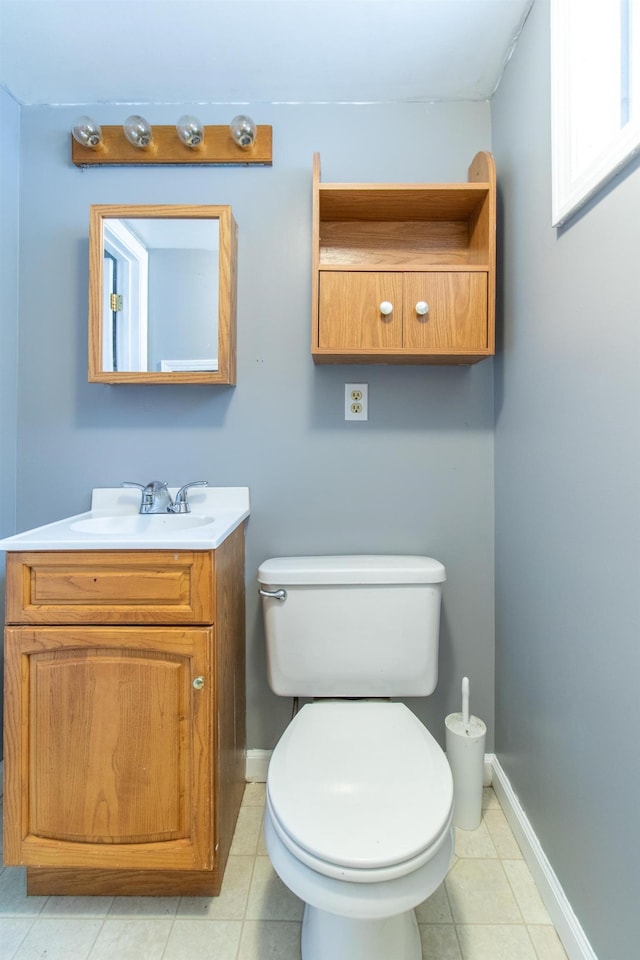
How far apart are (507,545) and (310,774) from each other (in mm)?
823

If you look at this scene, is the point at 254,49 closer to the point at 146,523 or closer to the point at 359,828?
the point at 146,523

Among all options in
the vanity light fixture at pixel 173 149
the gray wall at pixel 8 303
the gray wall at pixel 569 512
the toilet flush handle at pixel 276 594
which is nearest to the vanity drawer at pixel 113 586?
the toilet flush handle at pixel 276 594

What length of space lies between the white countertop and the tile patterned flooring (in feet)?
2.76

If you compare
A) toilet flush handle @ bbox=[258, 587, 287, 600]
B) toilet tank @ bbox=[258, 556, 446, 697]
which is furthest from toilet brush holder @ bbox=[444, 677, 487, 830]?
toilet flush handle @ bbox=[258, 587, 287, 600]

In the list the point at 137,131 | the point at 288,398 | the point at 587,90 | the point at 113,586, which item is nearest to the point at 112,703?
the point at 113,586

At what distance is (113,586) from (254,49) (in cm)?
146

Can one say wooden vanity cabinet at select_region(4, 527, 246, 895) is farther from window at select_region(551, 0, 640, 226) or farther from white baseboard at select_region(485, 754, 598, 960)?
window at select_region(551, 0, 640, 226)

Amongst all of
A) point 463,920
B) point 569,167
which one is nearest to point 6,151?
point 569,167

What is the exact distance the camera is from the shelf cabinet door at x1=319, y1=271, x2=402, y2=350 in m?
1.29

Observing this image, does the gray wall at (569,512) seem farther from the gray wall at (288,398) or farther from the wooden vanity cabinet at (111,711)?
the wooden vanity cabinet at (111,711)

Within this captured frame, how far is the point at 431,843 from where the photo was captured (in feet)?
2.61

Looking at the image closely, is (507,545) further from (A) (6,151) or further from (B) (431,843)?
(A) (6,151)

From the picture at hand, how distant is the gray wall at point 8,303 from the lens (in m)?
1.44

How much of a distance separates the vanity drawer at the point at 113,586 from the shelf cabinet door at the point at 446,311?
809 millimetres
